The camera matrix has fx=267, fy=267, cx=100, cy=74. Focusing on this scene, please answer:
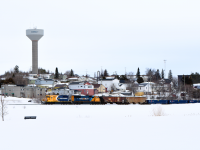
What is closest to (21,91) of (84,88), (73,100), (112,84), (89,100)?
(84,88)

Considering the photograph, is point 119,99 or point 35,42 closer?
point 119,99

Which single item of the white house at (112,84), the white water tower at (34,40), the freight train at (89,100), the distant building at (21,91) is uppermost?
the white water tower at (34,40)

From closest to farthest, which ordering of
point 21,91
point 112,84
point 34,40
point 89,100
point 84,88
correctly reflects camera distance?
point 89,100, point 21,91, point 84,88, point 112,84, point 34,40

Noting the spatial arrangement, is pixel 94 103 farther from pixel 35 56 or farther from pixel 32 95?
pixel 35 56

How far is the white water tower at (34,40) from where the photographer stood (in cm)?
15188

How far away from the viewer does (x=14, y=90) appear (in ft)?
→ 285

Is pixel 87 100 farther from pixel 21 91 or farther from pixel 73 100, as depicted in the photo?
pixel 21 91

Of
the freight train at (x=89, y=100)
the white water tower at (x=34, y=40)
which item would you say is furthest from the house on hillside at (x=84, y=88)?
the white water tower at (x=34, y=40)

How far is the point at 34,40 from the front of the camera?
154000 mm

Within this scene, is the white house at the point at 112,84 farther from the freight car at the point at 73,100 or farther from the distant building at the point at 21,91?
the freight car at the point at 73,100

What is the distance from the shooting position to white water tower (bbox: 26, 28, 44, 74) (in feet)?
498
